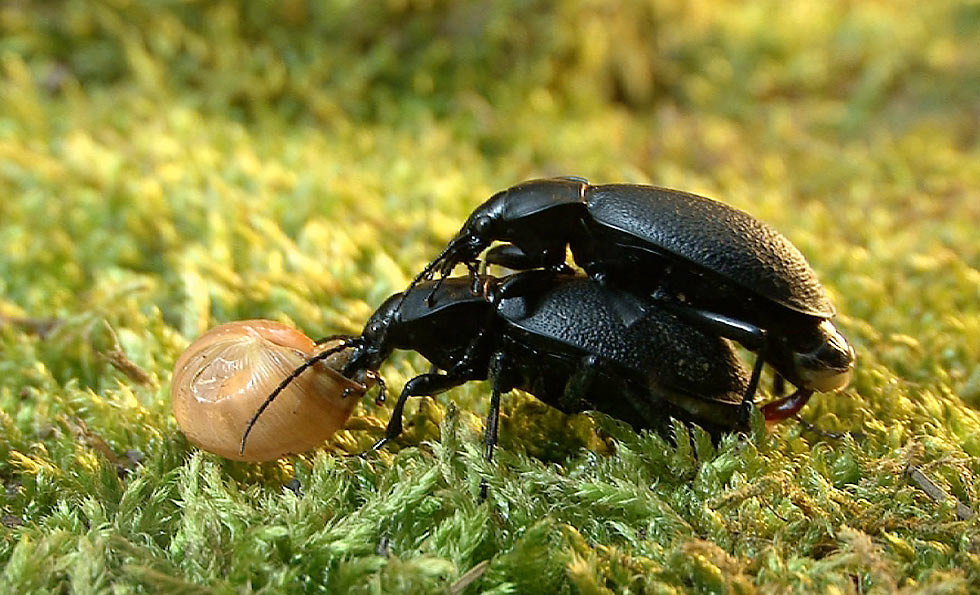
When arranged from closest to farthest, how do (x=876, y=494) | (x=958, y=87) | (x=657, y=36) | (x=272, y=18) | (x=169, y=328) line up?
(x=876, y=494) < (x=169, y=328) < (x=272, y=18) < (x=958, y=87) < (x=657, y=36)

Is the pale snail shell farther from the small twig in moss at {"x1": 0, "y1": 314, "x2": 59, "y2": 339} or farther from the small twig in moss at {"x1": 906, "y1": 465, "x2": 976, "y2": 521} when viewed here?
the small twig in moss at {"x1": 906, "y1": 465, "x2": 976, "y2": 521}

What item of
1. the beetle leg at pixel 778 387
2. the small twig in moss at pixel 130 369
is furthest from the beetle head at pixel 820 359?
the small twig in moss at pixel 130 369

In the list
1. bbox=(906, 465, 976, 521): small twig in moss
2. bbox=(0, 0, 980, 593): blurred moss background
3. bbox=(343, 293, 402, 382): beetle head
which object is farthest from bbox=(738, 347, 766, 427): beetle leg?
bbox=(343, 293, 402, 382): beetle head

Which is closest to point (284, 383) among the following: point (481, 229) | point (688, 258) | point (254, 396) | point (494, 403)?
point (254, 396)

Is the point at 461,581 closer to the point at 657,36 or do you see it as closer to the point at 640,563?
the point at 640,563

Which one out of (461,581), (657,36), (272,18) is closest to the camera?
(461,581)

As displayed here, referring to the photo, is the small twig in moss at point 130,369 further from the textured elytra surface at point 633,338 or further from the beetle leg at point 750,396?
the beetle leg at point 750,396

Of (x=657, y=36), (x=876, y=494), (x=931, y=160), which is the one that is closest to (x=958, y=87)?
(x=931, y=160)
